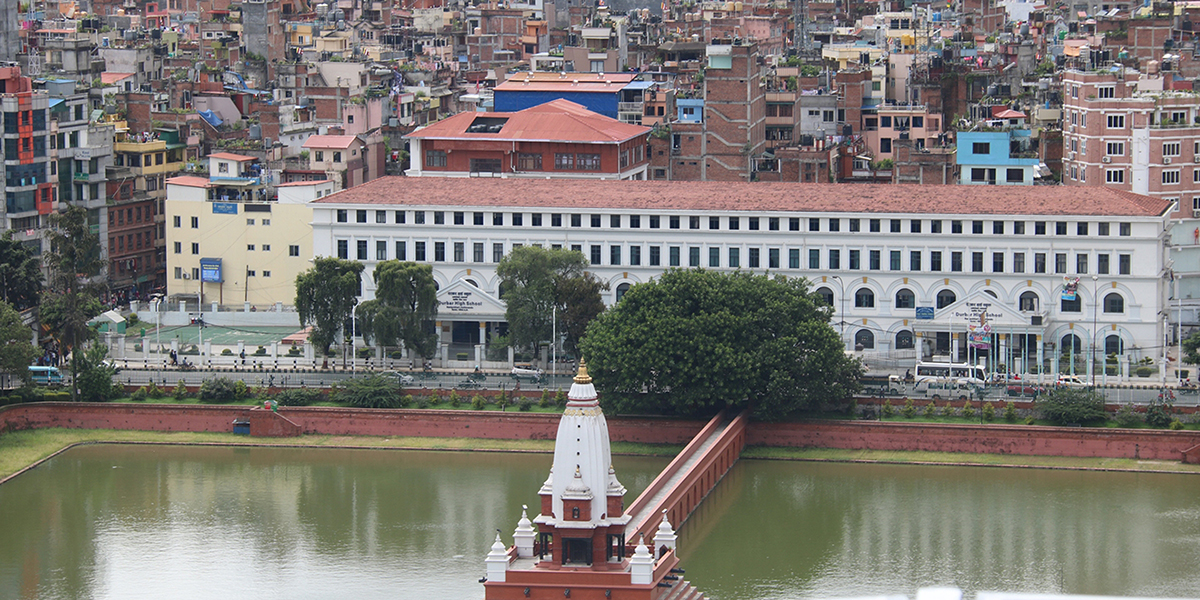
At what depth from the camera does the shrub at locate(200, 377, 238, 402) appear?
234ft

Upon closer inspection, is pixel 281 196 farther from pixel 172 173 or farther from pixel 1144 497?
pixel 1144 497

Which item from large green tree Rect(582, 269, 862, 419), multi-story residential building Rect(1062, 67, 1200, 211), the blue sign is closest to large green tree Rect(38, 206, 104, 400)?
the blue sign

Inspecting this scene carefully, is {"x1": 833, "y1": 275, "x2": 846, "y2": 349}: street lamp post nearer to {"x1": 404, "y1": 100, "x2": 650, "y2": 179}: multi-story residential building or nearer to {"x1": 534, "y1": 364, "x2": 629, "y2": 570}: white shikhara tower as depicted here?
{"x1": 404, "y1": 100, "x2": 650, "y2": 179}: multi-story residential building

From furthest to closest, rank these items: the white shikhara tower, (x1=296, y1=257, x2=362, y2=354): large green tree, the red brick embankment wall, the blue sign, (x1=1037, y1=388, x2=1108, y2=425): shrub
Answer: the blue sign → (x1=296, y1=257, x2=362, y2=354): large green tree → (x1=1037, y1=388, x2=1108, y2=425): shrub → the red brick embankment wall → the white shikhara tower

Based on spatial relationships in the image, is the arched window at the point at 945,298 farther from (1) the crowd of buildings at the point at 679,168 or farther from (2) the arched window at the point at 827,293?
(2) the arched window at the point at 827,293

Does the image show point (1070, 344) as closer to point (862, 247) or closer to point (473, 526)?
point (862, 247)

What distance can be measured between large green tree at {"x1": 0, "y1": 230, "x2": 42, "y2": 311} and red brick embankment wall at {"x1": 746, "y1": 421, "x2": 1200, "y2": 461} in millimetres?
26327

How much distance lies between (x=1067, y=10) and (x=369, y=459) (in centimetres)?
9142

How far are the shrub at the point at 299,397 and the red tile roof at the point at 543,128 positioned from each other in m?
20.6

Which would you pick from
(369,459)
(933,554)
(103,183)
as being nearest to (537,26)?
Answer: (103,183)

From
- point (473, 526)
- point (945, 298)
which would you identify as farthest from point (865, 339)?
point (473, 526)

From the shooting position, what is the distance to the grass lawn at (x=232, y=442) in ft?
222

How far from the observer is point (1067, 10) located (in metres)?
148

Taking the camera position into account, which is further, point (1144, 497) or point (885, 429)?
point (885, 429)
